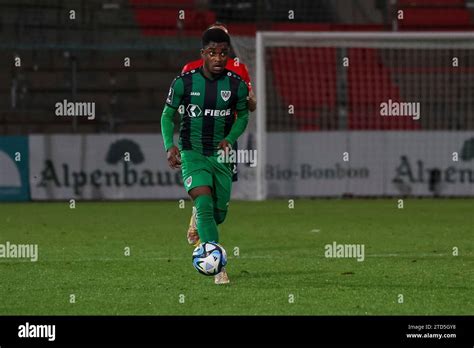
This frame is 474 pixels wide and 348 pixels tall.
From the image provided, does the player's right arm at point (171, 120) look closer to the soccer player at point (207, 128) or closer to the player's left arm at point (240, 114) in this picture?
the soccer player at point (207, 128)

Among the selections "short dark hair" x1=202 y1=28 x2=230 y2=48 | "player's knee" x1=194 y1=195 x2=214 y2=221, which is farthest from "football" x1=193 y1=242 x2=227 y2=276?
"short dark hair" x1=202 y1=28 x2=230 y2=48

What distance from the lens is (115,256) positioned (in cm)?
1141

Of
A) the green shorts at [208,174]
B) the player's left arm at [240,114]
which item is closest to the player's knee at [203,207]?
the green shorts at [208,174]

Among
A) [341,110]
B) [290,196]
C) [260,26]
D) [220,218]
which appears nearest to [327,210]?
[290,196]

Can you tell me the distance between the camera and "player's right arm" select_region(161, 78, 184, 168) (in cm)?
905

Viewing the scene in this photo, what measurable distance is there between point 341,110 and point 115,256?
38.4ft

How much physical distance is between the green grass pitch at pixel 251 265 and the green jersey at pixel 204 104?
1.14m

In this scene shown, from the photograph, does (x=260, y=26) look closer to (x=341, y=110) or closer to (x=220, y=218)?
(x=341, y=110)

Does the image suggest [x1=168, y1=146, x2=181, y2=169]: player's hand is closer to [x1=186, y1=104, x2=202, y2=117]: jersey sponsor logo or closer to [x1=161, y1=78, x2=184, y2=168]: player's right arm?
[x1=161, y1=78, x2=184, y2=168]: player's right arm

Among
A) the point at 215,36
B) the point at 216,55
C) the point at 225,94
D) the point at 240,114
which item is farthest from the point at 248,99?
the point at 215,36

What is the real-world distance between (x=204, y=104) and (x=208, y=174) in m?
0.58

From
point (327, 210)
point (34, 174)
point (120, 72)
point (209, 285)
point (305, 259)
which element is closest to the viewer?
point (209, 285)

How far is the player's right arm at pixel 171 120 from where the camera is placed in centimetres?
905

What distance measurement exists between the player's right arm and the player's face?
0.30 metres
